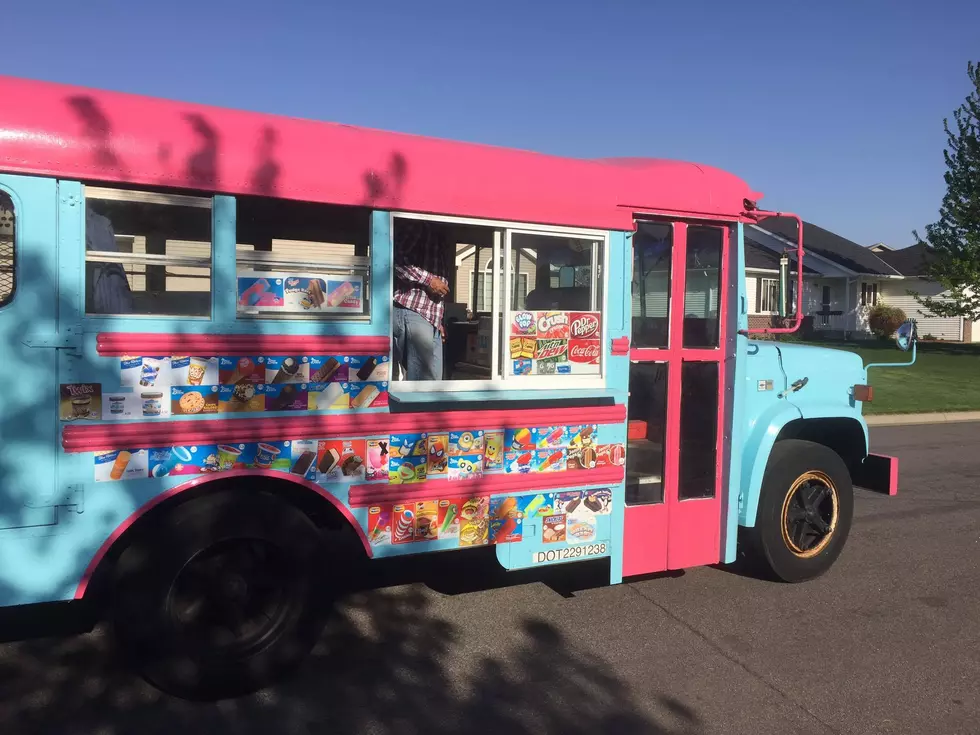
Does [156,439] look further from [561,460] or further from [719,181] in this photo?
[719,181]

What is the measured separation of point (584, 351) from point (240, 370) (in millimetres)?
1823

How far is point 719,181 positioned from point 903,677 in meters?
2.85

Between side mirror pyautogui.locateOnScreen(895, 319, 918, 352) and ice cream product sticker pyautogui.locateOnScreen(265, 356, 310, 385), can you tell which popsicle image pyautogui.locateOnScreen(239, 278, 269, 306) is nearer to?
ice cream product sticker pyautogui.locateOnScreen(265, 356, 310, 385)

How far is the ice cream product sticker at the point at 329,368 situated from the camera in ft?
11.9

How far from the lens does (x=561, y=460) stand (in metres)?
4.32

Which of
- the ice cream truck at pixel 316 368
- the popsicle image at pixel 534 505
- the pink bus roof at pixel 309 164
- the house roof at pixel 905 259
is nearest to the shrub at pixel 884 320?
the house roof at pixel 905 259

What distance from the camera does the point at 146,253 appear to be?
3.43 m

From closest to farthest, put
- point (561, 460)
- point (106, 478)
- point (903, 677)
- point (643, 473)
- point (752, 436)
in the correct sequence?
point (106, 478) → point (903, 677) → point (561, 460) → point (643, 473) → point (752, 436)

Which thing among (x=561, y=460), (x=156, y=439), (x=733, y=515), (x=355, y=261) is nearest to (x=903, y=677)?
(x=733, y=515)

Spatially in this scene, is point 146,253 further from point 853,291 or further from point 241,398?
point 853,291

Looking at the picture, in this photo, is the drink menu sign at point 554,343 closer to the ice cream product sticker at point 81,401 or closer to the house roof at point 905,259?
the ice cream product sticker at point 81,401

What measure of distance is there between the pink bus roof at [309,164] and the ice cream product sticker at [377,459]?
3.66 feet

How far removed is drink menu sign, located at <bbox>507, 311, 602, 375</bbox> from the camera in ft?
13.7

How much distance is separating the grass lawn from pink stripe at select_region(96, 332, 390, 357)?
13.1 metres
